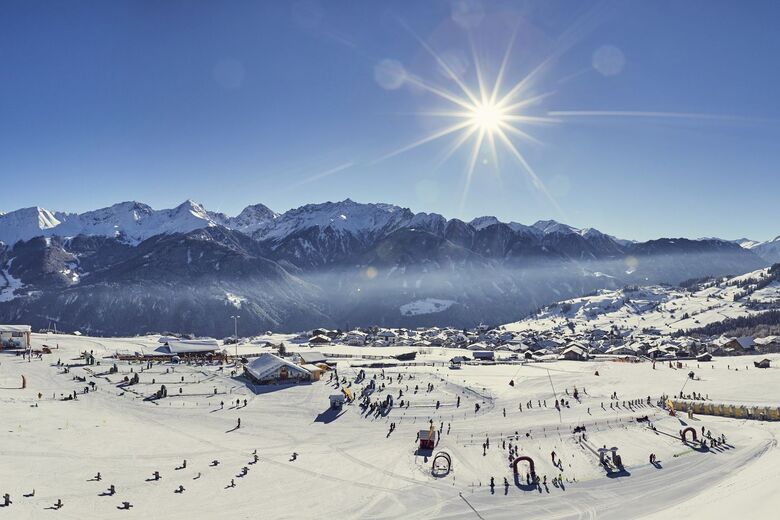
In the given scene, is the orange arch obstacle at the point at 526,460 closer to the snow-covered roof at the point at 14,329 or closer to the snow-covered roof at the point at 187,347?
the snow-covered roof at the point at 187,347

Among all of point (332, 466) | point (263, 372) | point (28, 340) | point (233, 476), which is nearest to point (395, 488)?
point (332, 466)

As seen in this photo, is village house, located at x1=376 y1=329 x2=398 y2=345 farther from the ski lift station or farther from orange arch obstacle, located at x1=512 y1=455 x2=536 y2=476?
orange arch obstacle, located at x1=512 y1=455 x2=536 y2=476

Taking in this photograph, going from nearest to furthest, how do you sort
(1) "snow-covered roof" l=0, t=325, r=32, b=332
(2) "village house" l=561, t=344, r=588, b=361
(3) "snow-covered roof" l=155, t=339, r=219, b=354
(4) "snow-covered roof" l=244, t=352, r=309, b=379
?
1. (4) "snow-covered roof" l=244, t=352, r=309, b=379
2. (3) "snow-covered roof" l=155, t=339, r=219, b=354
3. (1) "snow-covered roof" l=0, t=325, r=32, b=332
4. (2) "village house" l=561, t=344, r=588, b=361

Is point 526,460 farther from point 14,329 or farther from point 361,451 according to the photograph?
point 14,329

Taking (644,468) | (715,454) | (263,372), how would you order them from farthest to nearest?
(263,372) → (715,454) → (644,468)

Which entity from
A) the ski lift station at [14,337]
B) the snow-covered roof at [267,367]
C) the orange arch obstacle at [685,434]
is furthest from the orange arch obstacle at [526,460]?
the ski lift station at [14,337]

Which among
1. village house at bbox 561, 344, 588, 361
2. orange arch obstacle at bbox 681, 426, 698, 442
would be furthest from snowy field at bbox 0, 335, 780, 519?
village house at bbox 561, 344, 588, 361

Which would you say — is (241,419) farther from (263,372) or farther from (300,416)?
(263,372)

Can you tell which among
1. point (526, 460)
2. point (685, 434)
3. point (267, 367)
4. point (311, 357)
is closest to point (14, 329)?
point (311, 357)
